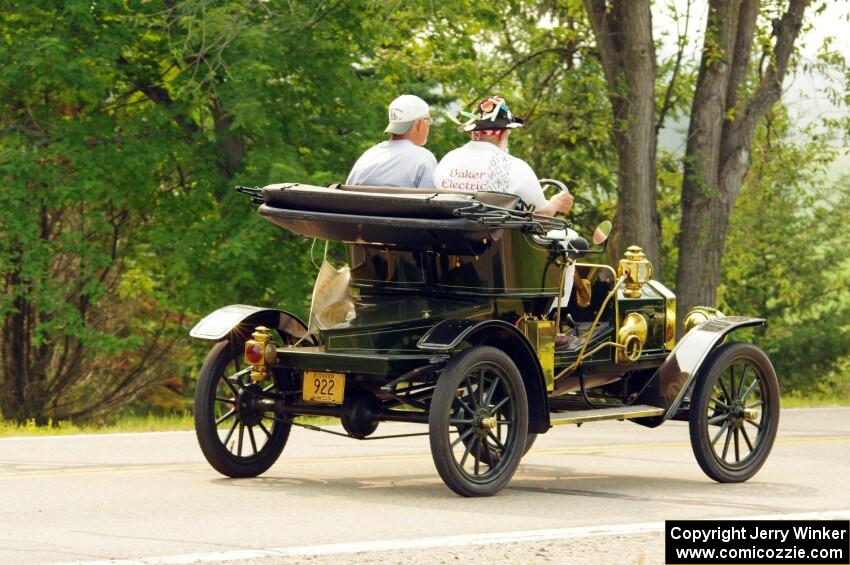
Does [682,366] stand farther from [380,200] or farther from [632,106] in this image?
[632,106]

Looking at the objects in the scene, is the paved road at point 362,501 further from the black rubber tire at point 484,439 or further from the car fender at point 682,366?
the car fender at point 682,366

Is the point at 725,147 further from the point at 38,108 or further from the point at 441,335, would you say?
the point at 441,335

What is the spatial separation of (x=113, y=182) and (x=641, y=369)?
43.2 feet

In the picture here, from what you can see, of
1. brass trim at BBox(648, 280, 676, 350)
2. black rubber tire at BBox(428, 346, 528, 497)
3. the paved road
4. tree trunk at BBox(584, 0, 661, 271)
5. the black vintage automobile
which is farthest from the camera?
tree trunk at BBox(584, 0, 661, 271)

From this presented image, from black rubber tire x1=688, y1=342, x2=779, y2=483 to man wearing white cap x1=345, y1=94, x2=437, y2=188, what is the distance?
2263mm

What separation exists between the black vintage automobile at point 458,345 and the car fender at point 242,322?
0.01 meters

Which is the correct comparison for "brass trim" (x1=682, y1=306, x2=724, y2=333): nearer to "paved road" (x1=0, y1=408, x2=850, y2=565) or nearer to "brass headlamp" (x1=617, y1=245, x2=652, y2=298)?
"brass headlamp" (x1=617, y1=245, x2=652, y2=298)

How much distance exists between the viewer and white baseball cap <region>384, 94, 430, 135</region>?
30.9 ft

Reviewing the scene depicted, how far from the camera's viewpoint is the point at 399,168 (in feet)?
30.9

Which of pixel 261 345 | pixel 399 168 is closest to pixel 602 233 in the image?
pixel 399 168

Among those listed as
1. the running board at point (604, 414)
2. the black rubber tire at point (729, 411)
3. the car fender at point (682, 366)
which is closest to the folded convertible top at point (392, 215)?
the running board at point (604, 414)

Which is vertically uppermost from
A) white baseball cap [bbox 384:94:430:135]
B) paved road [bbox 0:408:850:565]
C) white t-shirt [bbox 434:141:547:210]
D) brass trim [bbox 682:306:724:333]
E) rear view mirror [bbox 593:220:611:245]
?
white baseball cap [bbox 384:94:430:135]

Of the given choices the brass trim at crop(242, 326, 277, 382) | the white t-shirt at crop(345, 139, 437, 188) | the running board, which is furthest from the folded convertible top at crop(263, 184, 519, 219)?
the running board

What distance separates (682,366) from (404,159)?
2308 millimetres
